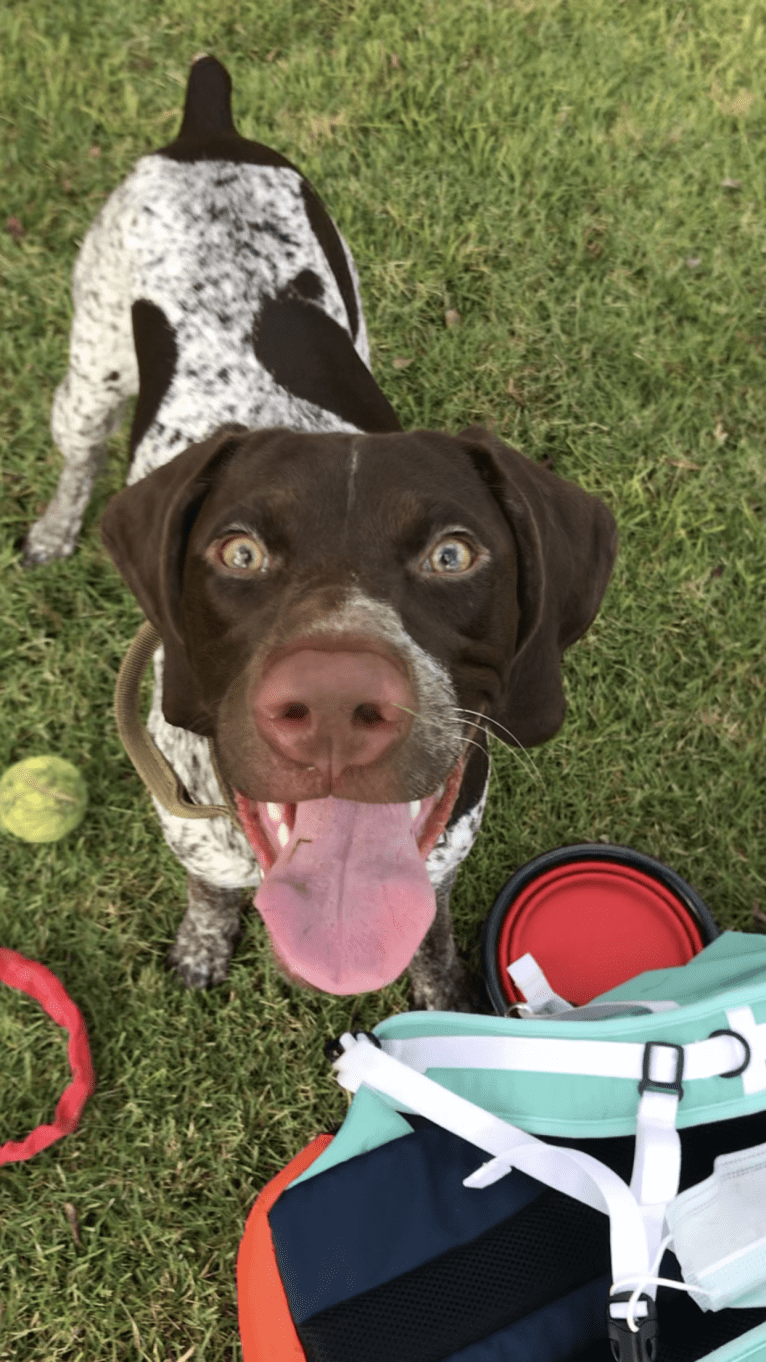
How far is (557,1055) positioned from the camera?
98.0 inches

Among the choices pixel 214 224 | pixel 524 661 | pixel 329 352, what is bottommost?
pixel 524 661

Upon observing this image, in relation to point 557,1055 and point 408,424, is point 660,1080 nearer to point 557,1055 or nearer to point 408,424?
point 557,1055

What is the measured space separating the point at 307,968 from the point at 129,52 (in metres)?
5.02

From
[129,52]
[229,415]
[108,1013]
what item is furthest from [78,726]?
[129,52]

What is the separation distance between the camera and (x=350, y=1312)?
7.38 feet

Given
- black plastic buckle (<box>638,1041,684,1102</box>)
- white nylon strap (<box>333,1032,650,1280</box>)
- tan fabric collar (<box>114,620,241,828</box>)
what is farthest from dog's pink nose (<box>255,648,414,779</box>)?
black plastic buckle (<box>638,1041,684,1102</box>)

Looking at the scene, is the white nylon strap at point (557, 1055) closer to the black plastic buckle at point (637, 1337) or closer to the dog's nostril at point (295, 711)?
the black plastic buckle at point (637, 1337)

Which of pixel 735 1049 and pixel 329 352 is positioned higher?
pixel 329 352

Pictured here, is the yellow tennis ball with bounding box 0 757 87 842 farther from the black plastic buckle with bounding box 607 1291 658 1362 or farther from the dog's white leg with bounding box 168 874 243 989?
the black plastic buckle with bounding box 607 1291 658 1362

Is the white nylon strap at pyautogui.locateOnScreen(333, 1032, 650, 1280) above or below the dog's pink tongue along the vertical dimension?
below

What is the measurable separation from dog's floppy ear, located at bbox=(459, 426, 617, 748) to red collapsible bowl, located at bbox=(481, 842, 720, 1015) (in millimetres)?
1078

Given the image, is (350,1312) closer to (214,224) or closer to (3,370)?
(214,224)

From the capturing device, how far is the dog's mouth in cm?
233

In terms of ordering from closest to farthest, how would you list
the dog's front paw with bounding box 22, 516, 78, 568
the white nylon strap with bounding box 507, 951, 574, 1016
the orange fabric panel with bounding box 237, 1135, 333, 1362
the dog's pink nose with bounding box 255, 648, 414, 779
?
the dog's pink nose with bounding box 255, 648, 414, 779, the orange fabric panel with bounding box 237, 1135, 333, 1362, the white nylon strap with bounding box 507, 951, 574, 1016, the dog's front paw with bounding box 22, 516, 78, 568
